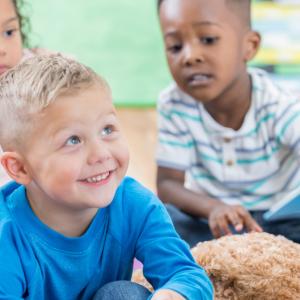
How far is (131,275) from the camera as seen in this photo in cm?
107

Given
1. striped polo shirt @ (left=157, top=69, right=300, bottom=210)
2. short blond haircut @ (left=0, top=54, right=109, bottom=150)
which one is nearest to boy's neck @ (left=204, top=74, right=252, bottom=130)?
striped polo shirt @ (left=157, top=69, right=300, bottom=210)

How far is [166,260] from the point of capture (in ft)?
3.07

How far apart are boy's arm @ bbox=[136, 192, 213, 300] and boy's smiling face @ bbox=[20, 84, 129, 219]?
89mm

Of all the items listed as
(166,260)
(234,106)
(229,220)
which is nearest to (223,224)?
(229,220)

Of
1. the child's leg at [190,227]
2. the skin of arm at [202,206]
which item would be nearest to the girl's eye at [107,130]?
the skin of arm at [202,206]

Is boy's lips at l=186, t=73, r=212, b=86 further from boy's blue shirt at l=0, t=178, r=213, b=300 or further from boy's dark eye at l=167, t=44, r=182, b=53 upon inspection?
boy's blue shirt at l=0, t=178, r=213, b=300

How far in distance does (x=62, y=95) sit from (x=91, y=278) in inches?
10.1

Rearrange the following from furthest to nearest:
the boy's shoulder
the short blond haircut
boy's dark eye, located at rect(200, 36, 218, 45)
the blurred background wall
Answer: the blurred background wall < boy's dark eye, located at rect(200, 36, 218, 45) < the boy's shoulder < the short blond haircut

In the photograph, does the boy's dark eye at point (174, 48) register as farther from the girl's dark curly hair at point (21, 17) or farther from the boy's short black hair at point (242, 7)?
the girl's dark curly hair at point (21, 17)

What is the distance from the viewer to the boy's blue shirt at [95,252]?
0.90 metres

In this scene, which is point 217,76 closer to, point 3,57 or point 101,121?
point 3,57

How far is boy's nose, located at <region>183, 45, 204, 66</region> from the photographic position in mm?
1348

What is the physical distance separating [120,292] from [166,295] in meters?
0.07

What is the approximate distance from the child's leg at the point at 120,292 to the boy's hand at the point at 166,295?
40 mm
